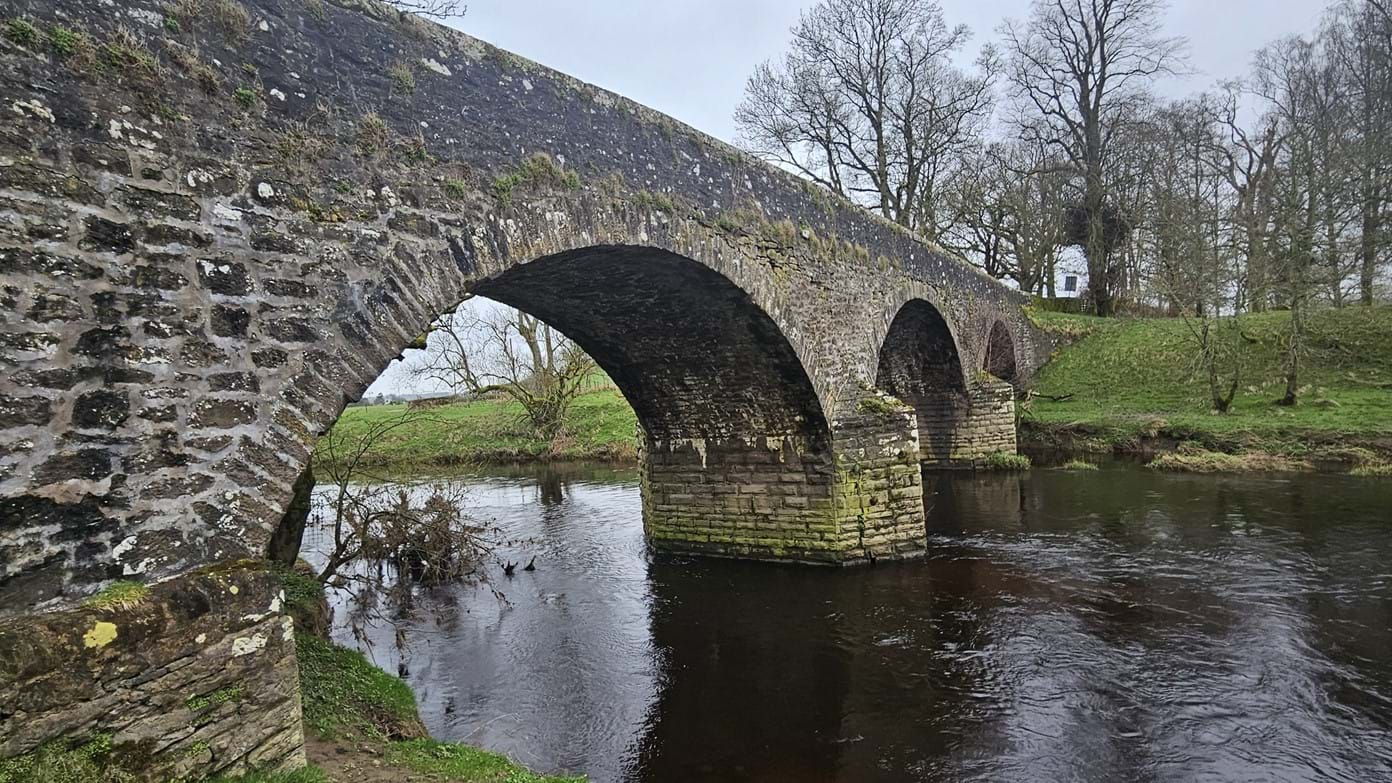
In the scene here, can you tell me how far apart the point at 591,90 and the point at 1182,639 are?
733 centimetres

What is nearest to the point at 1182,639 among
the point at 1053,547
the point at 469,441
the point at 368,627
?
the point at 1053,547

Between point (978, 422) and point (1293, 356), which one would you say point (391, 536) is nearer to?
point (978, 422)

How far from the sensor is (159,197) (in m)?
3.35

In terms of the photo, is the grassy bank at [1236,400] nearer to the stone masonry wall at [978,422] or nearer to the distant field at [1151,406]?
the distant field at [1151,406]

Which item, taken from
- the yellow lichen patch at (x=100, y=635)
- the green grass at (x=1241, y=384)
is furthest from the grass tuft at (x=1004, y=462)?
the yellow lichen patch at (x=100, y=635)

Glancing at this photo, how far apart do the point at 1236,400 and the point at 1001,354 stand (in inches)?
224

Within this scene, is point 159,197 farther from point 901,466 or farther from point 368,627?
point 901,466

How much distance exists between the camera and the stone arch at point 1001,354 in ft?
66.7

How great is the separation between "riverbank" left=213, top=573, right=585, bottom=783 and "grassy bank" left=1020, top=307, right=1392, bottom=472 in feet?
51.3

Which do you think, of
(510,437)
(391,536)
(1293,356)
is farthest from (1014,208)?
(391,536)

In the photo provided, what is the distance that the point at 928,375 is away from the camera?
Answer: 18078 mm

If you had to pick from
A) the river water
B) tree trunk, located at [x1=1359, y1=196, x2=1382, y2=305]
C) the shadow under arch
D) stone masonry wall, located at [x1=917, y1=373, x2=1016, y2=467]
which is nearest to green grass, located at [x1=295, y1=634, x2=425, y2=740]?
the river water

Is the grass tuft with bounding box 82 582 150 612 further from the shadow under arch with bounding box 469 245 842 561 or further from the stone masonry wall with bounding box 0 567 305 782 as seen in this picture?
the shadow under arch with bounding box 469 245 842 561

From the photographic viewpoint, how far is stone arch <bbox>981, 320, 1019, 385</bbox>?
20.3 m
